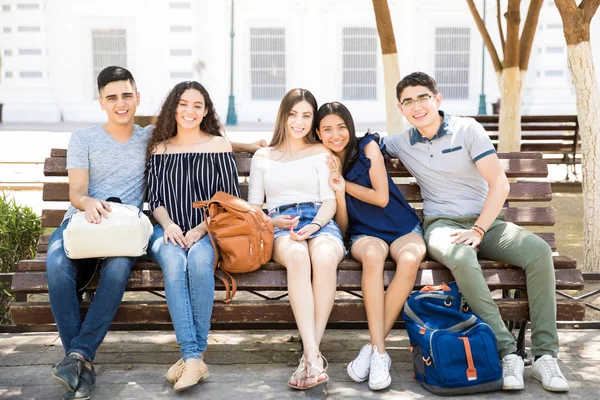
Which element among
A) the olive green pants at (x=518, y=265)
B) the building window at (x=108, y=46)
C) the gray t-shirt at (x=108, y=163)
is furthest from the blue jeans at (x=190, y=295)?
the building window at (x=108, y=46)

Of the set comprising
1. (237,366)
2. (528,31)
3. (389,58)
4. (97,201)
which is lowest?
(237,366)

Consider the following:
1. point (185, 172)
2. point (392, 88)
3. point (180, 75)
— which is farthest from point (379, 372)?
point (180, 75)

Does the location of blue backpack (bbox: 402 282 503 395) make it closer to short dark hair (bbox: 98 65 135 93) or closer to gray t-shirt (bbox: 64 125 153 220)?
gray t-shirt (bbox: 64 125 153 220)

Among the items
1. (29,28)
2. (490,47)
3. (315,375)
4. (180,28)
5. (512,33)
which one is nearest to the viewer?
(315,375)

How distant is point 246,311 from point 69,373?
0.90 meters

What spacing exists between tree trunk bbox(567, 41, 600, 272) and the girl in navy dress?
234 cm

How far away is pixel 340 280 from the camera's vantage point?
13.3 feet

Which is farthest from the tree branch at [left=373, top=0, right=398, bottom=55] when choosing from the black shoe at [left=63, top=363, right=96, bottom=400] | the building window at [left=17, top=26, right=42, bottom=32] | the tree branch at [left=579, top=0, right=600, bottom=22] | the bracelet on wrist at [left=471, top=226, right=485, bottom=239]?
the building window at [left=17, top=26, right=42, bottom=32]

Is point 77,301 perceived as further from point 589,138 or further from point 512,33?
point 512,33

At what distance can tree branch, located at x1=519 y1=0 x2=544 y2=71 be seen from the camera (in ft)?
29.6

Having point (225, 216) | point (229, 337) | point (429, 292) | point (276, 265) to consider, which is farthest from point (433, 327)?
point (229, 337)

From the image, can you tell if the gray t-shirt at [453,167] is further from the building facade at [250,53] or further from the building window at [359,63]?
the building window at [359,63]

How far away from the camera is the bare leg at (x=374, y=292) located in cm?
394

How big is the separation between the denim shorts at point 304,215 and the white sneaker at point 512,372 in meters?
1.00
